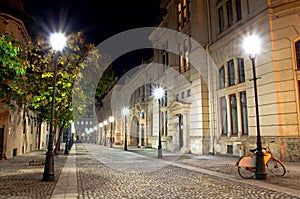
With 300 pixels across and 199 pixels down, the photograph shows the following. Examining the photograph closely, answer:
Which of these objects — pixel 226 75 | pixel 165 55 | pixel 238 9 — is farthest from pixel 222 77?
pixel 165 55

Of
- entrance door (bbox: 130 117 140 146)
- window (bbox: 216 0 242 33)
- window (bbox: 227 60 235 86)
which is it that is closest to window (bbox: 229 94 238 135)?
window (bbox: 227 60 235 86)

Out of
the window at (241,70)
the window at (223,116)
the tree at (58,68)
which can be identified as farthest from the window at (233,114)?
the tree at (58,68)

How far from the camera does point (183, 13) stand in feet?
93.8

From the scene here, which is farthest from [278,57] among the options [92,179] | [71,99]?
[71,99]

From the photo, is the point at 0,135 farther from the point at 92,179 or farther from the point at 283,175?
the point at 283,175

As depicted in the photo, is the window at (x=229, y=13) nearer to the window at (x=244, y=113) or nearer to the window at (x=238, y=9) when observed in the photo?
the window at (x=238, y=9)

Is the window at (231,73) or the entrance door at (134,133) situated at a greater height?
the window at (231,73)

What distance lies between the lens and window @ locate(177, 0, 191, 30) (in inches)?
1078

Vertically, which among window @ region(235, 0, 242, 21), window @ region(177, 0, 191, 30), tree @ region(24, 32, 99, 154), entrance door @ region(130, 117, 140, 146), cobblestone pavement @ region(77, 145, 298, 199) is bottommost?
cobblestone pavement @ region(77, 145, 298, 199)

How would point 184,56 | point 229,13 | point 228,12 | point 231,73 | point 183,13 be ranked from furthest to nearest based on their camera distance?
point 183,13, point 184,56, point 228,12, point 229,13, point 231,73

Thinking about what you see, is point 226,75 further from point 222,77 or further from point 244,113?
point 244,113

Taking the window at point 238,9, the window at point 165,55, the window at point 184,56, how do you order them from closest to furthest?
the window at point 238,9, the window at point 184,56, the window at point 165,55

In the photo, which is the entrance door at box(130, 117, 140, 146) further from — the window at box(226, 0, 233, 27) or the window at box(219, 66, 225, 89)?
the window at box(226, 0, 233, 27)

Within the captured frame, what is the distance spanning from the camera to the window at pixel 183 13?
27388mm
